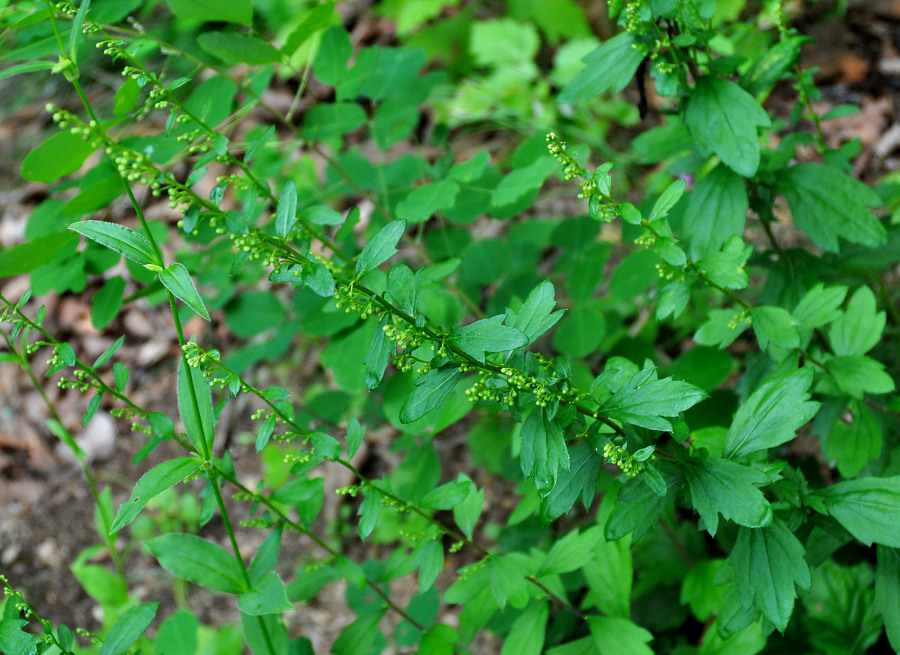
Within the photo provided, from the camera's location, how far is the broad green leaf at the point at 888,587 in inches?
52.0

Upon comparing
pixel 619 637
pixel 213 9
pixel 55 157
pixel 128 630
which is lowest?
pixel 619 637

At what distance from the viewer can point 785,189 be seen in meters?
1.67

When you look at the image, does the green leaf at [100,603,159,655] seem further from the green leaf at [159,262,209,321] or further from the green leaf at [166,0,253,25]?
the green leaf at [166,0,253,25]

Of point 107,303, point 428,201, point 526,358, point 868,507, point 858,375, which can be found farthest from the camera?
point 107,303

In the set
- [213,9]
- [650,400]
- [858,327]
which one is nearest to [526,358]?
[650,400]

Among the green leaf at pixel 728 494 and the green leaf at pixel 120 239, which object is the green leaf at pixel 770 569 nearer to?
the green leaf at pixel 728 494

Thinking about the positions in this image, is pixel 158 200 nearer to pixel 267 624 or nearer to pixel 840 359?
pixel 267 624

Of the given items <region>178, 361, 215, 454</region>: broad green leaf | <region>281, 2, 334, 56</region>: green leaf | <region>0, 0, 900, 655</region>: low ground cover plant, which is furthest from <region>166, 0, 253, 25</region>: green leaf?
<region>178, 361, 215, 454</region>: broad green leaf

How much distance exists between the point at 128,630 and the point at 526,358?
2.73ft

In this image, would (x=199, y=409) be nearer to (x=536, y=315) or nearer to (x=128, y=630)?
(x=128, y=630)

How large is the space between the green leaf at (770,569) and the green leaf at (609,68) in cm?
88

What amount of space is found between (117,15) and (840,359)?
1.76 m

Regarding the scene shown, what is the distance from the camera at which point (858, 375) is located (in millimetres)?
1435

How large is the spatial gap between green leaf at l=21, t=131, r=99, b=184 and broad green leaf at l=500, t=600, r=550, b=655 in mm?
1267
